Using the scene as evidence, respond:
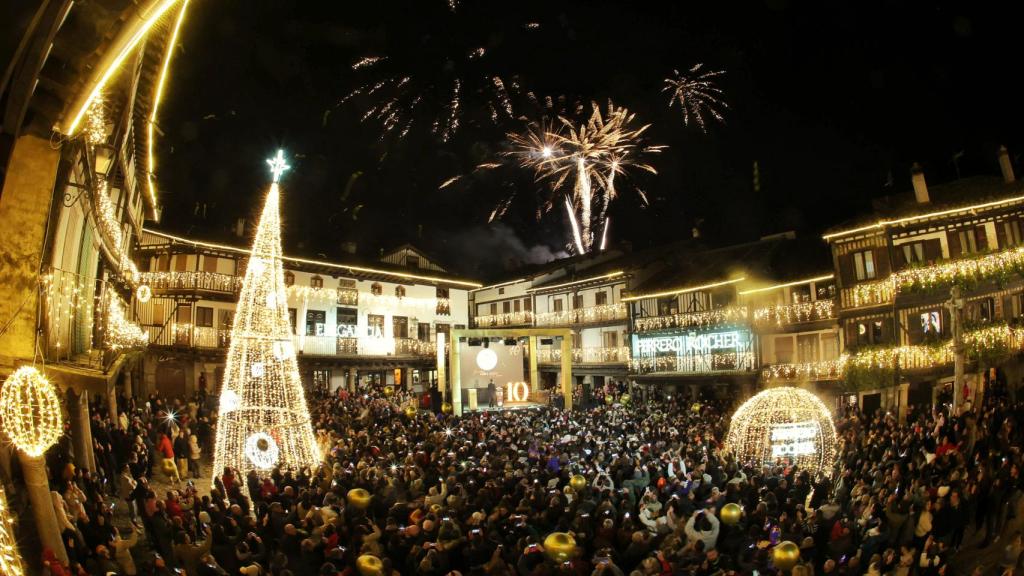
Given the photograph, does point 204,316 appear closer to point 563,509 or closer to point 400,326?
point 400,326

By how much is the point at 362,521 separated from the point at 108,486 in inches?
291

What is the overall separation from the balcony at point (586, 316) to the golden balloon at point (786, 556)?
1032 inches

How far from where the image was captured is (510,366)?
28797mm

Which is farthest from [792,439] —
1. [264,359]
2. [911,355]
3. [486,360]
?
[486,360]

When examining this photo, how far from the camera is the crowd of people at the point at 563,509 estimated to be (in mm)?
9219

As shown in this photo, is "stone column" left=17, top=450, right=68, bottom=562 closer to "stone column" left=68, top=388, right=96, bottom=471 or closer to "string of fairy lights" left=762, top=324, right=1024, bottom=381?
"stone column" left=68, top=388, right=96, bottom=471

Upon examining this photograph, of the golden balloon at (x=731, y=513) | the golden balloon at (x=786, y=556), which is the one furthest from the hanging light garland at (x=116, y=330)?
the golden balloon at (x=786, y=556)

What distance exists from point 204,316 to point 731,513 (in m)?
27.0

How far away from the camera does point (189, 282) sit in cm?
2964

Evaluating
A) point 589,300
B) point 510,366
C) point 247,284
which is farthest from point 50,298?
point 589,300

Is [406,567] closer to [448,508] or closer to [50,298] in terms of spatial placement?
[448,508]

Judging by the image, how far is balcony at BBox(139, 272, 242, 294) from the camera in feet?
95.8

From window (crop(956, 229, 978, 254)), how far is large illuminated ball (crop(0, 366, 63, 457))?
24062 mm

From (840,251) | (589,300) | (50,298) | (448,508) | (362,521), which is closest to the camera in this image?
(50,298)
